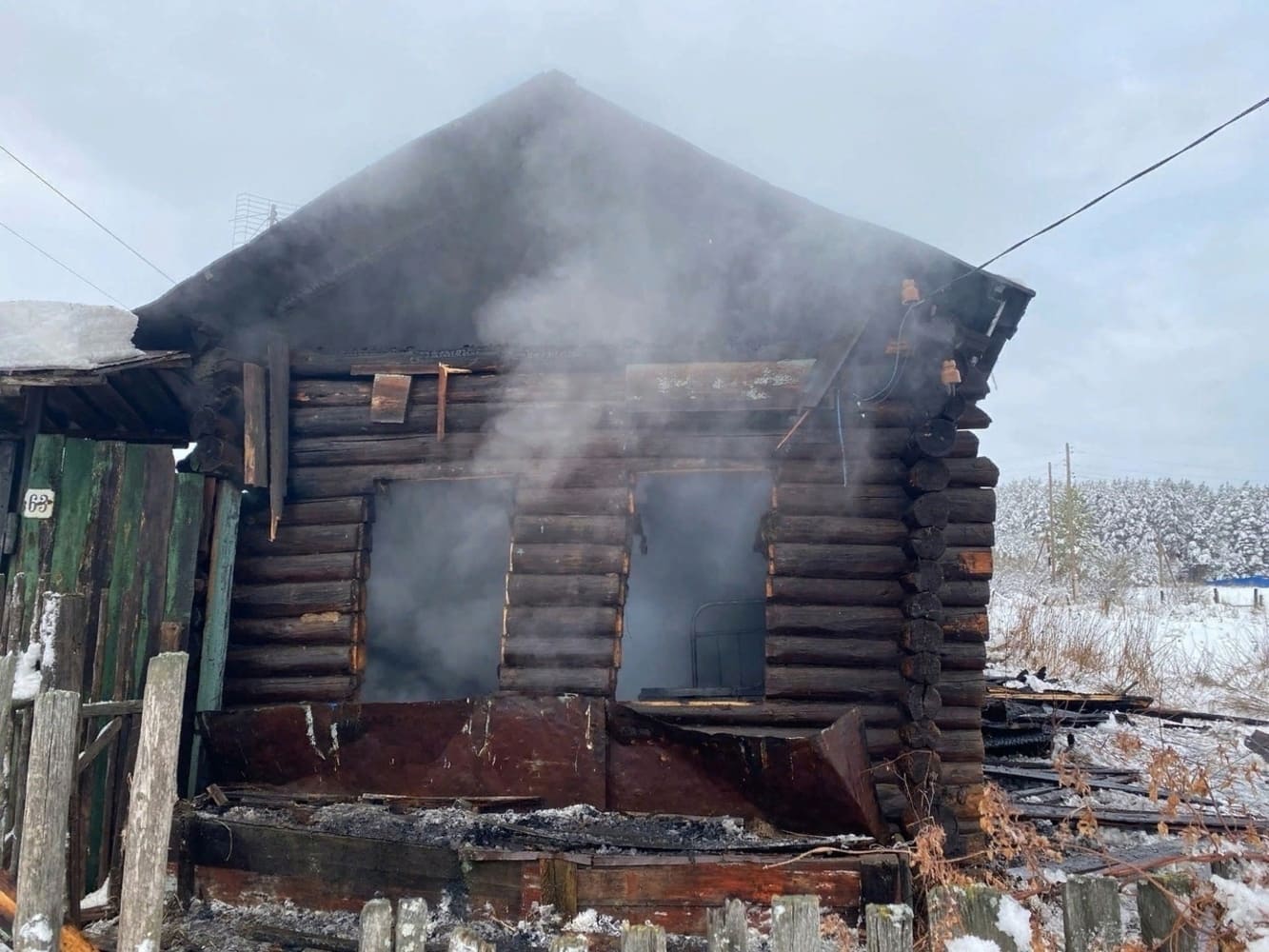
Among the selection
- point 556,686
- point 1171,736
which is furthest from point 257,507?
point 1171,736

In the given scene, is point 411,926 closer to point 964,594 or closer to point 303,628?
point 303,628

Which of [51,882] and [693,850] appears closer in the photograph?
[51,882]

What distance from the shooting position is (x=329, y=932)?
520 cm

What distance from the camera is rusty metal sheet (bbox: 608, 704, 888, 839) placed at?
5.44 metres

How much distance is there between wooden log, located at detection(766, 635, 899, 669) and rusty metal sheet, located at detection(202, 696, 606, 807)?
1479mm

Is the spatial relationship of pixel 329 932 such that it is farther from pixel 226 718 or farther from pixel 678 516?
pixel 678 516

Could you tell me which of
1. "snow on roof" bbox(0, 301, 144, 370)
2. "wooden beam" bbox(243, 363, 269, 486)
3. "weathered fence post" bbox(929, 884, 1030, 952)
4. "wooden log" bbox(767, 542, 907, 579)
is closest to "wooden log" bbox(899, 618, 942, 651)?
"wooden log" bbox(767, 542, 907, 579)

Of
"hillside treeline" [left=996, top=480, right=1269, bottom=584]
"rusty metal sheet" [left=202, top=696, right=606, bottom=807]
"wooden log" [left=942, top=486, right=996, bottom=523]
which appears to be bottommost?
"rusty metal sheet" [left=202, top=696, right=606, bottom=807]

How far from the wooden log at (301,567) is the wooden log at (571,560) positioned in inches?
52.8

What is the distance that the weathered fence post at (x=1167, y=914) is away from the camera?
2.40 meters

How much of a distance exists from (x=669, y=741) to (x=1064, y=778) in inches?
96.2

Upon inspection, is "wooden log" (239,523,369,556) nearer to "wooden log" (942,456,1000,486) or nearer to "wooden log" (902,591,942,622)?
"wooden log" (902,591,942,622)

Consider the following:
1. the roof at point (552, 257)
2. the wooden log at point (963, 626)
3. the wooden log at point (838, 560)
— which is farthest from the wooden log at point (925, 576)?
the roof at point (552, 257)

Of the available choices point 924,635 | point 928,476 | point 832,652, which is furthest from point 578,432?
point 924,635
